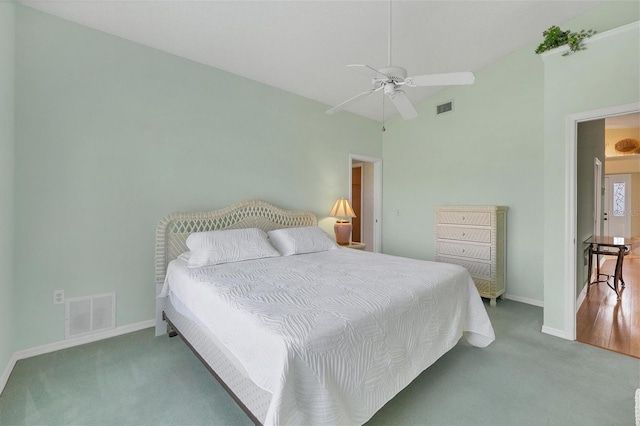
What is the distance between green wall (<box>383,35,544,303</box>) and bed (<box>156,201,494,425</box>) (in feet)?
6.52

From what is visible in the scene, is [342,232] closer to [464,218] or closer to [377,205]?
[377,205]

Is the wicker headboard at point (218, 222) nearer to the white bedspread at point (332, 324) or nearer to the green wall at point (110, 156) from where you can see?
the green wall at point (110, 156)

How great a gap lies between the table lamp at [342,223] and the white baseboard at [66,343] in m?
2.60

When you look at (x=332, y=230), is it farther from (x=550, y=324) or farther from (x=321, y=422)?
(x=321, y=422)

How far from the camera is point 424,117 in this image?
4.81 m

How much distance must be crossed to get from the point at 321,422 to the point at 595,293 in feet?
15.7

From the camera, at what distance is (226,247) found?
2.81 metres

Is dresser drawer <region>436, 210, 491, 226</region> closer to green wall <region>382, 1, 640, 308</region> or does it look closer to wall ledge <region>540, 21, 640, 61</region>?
green wall <region>382, 1, 640, 308</region>

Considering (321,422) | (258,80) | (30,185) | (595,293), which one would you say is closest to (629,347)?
(595,293)

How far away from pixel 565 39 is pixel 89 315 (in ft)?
16.8

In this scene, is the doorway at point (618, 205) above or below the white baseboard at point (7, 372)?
above

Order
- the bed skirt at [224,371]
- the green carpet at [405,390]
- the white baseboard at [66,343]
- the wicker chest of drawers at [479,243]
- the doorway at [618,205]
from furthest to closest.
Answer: the doorway at [618,205] < the wicker chest of drawers at [479,243] < the white baseboard at [66,343] < the green carpet at [405,390] < the bed skirt at [224,371]

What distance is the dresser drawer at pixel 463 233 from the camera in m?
3.71

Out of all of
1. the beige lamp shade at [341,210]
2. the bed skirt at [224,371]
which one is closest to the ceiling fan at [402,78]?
the bed skirt at [224,371]
